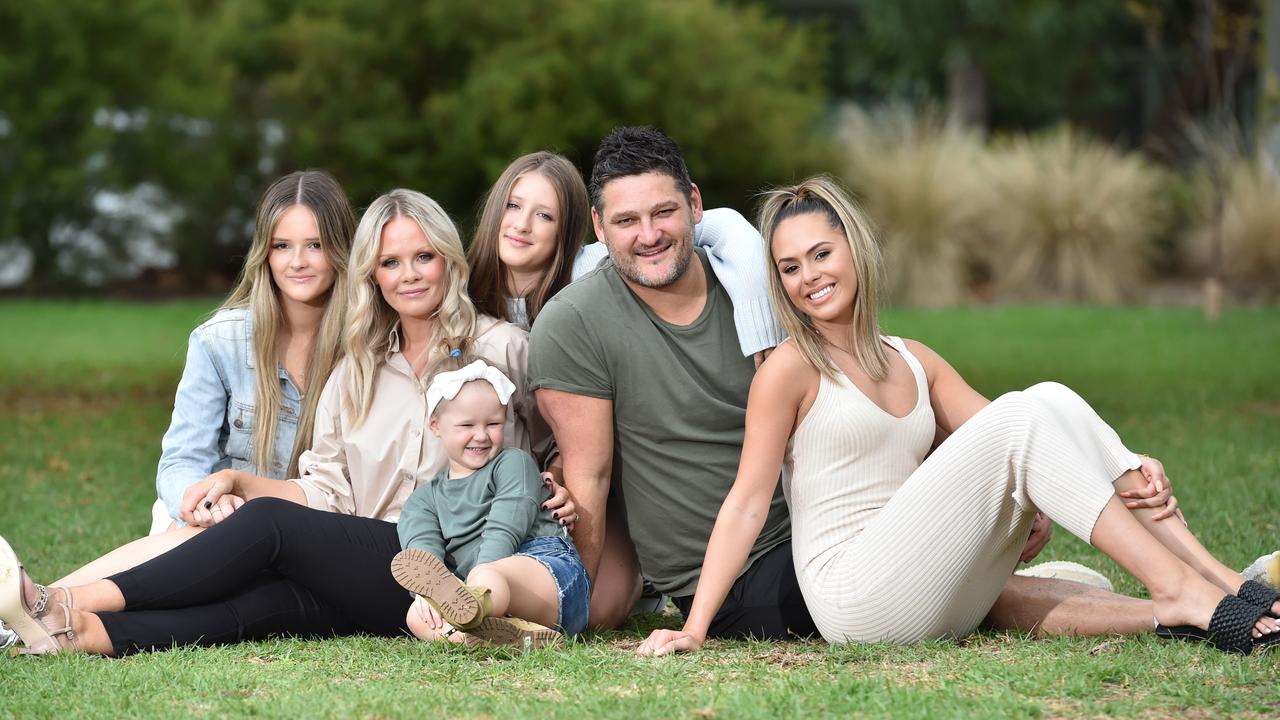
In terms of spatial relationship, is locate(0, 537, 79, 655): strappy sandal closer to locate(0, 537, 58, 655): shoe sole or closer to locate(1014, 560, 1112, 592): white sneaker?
locate(0, 537, 58, 655): shoe sole

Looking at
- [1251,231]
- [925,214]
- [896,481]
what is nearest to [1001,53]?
[925,214]

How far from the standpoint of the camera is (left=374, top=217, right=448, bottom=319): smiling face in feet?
15.3

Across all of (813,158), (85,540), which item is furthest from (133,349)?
(813,158)

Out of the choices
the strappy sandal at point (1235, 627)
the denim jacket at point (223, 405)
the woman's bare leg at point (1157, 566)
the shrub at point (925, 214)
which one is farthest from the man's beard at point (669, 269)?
the shrub at point (925, 214)

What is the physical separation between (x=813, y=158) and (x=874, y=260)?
14.7 metres

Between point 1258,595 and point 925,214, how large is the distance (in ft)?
44.4

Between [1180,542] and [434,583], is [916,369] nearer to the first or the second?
[1180,542]

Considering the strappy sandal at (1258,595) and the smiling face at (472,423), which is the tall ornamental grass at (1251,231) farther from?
the smiling face at (472,423)

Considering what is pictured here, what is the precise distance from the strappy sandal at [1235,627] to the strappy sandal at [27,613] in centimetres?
297

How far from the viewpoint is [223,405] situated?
4926 mm

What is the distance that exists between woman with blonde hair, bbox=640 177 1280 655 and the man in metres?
Answer: 0.20

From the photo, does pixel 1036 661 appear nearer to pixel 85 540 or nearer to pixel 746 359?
pixel 746 359

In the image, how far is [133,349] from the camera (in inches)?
524

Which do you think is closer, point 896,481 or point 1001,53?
point 896,481
